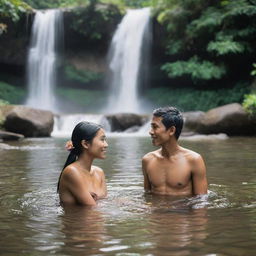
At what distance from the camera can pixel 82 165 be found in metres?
5.58

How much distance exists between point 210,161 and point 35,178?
3873mm

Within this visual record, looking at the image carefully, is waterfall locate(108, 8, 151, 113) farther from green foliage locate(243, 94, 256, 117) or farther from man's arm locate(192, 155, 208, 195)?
man's arm locate(192, 155, 208, 195)

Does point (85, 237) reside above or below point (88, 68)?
below

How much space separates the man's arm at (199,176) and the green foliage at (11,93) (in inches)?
1058

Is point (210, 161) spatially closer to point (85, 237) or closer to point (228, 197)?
point (228, 197)

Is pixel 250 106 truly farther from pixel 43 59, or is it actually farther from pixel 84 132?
pixel 43 59

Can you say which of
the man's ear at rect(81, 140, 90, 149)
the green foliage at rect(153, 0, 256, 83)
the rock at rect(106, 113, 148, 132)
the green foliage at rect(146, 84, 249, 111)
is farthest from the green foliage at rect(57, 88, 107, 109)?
the man's ear at rect(81, 140, 90, 149)

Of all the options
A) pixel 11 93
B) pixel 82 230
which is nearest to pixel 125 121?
pixel 11 93

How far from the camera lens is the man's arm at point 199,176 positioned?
5.68 meters

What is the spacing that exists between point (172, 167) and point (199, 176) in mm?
302

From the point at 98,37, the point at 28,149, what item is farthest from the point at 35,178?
the point at 98,37

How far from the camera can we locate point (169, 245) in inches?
149

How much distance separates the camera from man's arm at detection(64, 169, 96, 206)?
17.5 ft

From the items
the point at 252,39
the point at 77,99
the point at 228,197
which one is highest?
the point at 252,39
